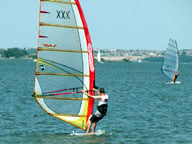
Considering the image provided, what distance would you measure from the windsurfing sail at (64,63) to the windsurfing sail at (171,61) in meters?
36.7

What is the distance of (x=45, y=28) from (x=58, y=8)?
0.72 meters

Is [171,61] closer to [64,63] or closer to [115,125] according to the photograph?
[115,125]

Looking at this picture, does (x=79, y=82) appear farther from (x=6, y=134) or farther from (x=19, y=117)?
(x=19, y=117)

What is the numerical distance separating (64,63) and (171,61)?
3857 cm

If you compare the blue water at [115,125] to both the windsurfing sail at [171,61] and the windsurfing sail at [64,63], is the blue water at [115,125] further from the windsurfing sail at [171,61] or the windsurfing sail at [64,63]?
the windsurfing sail at [171,61]

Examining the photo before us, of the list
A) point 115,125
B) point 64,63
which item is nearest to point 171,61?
point 115,125

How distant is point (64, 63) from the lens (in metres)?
19.0

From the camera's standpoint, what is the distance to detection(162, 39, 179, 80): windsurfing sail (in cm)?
5553

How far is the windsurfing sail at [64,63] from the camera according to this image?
60.8 feet

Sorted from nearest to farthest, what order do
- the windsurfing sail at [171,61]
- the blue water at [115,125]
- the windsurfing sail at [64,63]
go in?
the windsurfing sail at [64,63] < the blue water at [115,125] < the windsurfing sail at [171,61]

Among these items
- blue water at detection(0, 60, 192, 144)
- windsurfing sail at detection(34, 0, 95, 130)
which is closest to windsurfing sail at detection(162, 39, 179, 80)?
blue water at detection(0, 60, 192, 144)

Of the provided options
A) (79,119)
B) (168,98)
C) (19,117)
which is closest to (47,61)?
(79,119)

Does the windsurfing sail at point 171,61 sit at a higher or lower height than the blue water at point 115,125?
higher

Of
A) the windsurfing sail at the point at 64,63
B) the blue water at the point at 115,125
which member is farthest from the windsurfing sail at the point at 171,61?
the windsurfing sail at the point at 64,63
